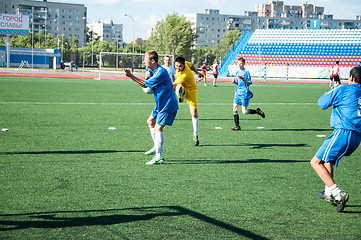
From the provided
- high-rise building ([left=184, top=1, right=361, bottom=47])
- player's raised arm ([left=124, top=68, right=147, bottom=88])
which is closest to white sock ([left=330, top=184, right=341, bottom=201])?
player's raised arm ([left=124, top=68, right=147, bottom=88])

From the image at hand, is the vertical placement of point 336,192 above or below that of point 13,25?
below

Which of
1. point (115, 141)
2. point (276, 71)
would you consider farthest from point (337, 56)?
point (115, 141)

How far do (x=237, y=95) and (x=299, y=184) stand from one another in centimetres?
541

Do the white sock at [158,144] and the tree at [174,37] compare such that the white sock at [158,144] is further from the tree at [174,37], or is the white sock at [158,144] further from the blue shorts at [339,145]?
the tree at [174,37]

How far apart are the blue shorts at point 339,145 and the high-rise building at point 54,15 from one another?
133473 mm

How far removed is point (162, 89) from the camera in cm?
671

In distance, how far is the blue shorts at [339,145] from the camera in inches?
183

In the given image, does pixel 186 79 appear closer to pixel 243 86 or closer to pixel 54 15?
pixel 243 86

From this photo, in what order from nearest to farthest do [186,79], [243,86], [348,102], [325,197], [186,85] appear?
1. [348,102]
2. [325,197]
3. [186,79]
4. [186,85]
5. [243,86]

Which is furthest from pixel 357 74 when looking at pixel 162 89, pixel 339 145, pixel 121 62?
pixel 121 62

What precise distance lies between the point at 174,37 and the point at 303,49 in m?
23.1

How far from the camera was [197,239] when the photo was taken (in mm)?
Result: 3854

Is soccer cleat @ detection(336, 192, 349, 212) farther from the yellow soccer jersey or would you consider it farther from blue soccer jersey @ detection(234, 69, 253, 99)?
blue soccer jersey @ detection(234, 69, 253, 99)

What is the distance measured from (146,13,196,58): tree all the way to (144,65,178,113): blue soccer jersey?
61.5m
